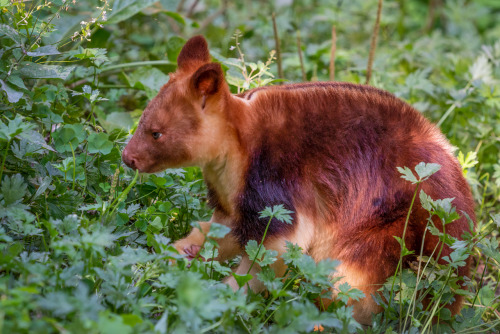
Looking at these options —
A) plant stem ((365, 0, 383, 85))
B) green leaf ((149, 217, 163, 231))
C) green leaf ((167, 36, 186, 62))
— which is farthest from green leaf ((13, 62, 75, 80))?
plant stem ((365, 0, 383, 85))

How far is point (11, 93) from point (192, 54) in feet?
3.48

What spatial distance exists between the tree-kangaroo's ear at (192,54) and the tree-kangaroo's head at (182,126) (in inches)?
5.0

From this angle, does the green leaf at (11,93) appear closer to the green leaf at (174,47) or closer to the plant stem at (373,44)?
the green leaf at (174,47)

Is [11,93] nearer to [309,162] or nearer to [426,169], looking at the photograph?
[309,162]

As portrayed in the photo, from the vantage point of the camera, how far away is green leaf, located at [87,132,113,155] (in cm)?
356

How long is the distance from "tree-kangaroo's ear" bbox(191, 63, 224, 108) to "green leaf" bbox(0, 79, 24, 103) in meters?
1.01

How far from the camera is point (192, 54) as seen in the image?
11.2 feet

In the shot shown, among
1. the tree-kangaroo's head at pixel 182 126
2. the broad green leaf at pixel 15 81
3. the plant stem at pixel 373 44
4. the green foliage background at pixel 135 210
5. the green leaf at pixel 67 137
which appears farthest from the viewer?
the plant stem at pixel 373 44

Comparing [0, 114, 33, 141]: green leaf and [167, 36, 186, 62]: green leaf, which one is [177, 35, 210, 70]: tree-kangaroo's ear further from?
[167, 36, 186, 62]: green leaf

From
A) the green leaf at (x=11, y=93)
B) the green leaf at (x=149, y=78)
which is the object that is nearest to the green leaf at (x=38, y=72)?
the green leaf at (x=11, y=93)

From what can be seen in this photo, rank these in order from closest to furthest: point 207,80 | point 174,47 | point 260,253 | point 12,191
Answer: point 12,191
point 260,253
point 207,80
point 174,47

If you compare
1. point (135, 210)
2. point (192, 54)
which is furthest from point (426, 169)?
point (135, 210)

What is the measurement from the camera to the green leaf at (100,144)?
356 centimetres

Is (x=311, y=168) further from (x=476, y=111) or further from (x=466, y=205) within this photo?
(x=476, y=111)
